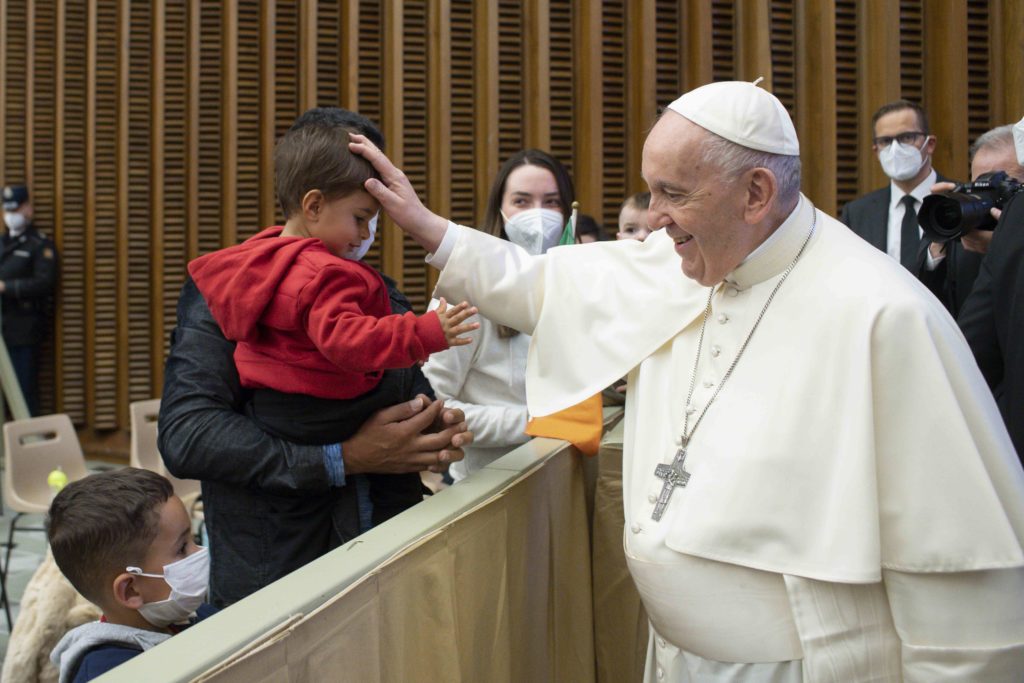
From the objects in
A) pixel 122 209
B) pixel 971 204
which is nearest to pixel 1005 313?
pixel 971 204

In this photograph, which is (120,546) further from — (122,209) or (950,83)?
(122,209)

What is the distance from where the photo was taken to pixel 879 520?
1.59 meters

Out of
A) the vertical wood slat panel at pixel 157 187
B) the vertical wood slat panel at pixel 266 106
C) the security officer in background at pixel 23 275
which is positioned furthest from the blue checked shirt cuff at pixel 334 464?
the security officer in background at pixel 23 275

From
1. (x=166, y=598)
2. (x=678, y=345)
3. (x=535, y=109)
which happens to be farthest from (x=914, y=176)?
(x=166, y=598)

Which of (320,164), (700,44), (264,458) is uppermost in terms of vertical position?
(700,44)

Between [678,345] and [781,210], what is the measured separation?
0.33m

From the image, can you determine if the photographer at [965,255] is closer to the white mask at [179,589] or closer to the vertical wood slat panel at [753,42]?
the white mask at [179,589]

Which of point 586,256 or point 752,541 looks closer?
point 752,541

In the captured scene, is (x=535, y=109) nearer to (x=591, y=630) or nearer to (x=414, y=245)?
(x=414, y=245)

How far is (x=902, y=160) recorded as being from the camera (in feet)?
14.4

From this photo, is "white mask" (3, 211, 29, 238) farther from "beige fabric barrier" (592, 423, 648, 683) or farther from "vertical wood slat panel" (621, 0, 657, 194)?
"beige fabric barrier" (592, 423, 648, 683)

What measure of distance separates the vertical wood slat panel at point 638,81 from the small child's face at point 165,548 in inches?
171

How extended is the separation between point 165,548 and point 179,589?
0.27 ft

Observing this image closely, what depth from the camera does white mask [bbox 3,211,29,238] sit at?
26.1 ft
